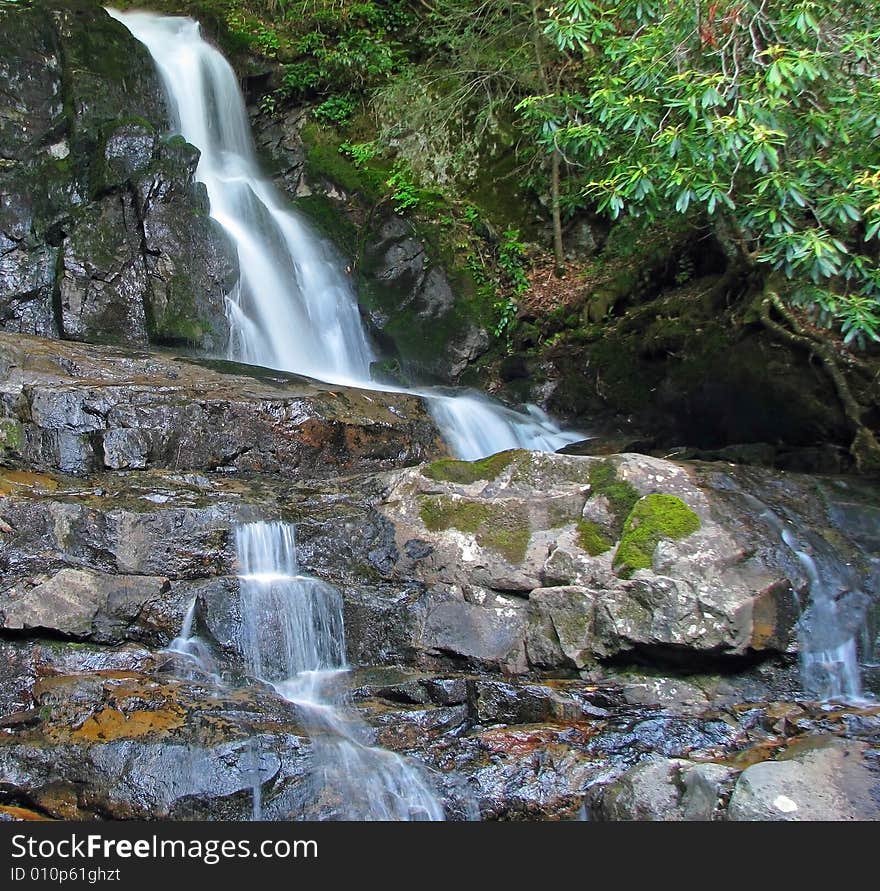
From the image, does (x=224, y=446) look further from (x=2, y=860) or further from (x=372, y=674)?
(x=2, y=860)

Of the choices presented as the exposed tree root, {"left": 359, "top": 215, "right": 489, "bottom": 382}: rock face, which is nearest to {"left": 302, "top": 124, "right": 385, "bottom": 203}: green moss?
{"left": 359, "top": 215, "right": 489, "bottom": 382}: rock face

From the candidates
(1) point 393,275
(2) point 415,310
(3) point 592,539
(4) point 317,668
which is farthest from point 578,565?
(1) point 393,275

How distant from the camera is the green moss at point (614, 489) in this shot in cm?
686

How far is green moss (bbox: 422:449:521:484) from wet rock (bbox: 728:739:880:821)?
3.35 m

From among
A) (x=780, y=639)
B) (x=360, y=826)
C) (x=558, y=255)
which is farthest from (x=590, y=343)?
(x=360, y=826)

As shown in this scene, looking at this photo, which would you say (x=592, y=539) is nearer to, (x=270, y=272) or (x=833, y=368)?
(x=833, y=368)

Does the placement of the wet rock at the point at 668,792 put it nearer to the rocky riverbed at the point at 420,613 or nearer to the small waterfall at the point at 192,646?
the rocky riverbed at the point at 420,613

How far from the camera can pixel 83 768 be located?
4754mm

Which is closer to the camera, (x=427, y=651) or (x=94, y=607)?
(x=94, y=607)

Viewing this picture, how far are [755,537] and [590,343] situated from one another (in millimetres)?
5098

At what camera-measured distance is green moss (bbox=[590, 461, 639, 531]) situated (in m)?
6.86

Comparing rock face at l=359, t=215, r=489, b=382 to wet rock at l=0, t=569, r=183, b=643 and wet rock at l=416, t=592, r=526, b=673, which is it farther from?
wet rock at l=0, t=569, r=183, b=643

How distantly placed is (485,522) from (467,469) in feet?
2.10

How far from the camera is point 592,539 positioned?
6.77 m
